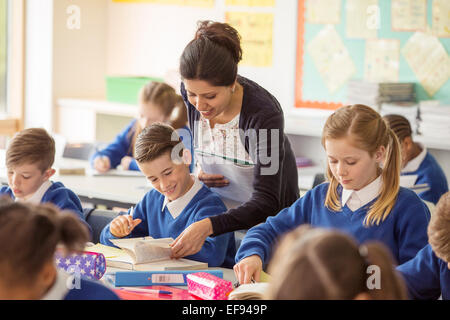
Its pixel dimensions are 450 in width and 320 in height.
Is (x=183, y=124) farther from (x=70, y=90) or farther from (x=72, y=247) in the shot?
(x=72, y=247)

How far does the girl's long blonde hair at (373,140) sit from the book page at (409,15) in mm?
2123

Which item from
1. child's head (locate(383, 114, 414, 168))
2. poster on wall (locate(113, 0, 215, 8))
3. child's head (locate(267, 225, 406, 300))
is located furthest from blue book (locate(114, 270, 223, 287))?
poster on wall (locate(113, 0, 215, 8))

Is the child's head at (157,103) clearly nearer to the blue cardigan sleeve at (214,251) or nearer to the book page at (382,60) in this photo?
the book page at (382,60)

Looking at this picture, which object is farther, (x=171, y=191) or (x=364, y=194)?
(x=171, y=191)

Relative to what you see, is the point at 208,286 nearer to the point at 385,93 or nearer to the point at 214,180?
the point at 214,180

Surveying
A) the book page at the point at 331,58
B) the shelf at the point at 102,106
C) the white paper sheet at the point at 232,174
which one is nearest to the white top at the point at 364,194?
the white paper sheet at the point at 232,174

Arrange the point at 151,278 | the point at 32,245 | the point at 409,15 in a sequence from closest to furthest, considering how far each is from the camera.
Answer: the point at 32,245 < the point at 151,278 < the point at 409,15

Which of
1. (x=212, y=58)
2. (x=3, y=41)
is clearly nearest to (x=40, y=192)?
(x=212, y=58)

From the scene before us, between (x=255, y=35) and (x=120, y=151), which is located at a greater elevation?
(x=255, y=35)

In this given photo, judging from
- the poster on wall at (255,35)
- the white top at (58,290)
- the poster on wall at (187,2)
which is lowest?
the white top at (58,290)

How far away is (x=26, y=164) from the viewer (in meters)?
2.54

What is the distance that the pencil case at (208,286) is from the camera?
5.93ft

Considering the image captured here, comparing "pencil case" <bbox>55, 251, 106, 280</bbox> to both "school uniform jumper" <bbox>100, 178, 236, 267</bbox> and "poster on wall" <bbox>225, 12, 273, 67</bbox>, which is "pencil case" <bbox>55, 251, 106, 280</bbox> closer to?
"school uniform jumper" <bbox>100, 178, 236, 267</bbox>

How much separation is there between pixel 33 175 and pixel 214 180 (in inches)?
25.7
